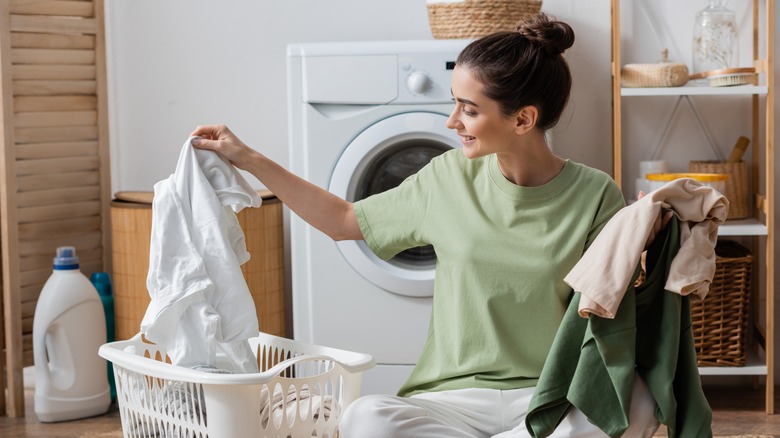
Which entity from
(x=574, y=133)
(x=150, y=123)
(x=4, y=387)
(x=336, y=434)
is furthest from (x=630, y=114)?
(x=4, y=387)

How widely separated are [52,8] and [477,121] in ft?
5.33

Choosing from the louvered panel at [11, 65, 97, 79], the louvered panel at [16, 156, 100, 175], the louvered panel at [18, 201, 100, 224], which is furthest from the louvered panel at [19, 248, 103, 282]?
the louvered panel at [11, 65, 97, 79]

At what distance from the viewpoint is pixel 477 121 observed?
5.27 ft

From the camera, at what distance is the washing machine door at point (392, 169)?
2518mm

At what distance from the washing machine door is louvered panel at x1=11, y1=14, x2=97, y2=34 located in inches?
34.7

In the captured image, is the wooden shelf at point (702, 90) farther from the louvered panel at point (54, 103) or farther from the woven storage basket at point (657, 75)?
the louvered panel at point (54, 103)

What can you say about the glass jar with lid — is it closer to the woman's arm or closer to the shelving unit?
the shelving unit

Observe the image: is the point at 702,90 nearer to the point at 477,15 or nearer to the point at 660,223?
the point at 477,15

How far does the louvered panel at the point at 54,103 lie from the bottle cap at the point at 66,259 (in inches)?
15.8

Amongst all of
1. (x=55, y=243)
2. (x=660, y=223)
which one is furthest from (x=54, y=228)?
(x=660, y=223)

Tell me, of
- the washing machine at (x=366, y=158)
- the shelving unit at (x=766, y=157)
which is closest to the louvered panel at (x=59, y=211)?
the washing machine at (x=366, y=158)

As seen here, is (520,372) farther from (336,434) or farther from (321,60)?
(321,60)

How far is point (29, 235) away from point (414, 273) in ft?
3.46

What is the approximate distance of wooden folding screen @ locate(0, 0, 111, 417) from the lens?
2592 mm
